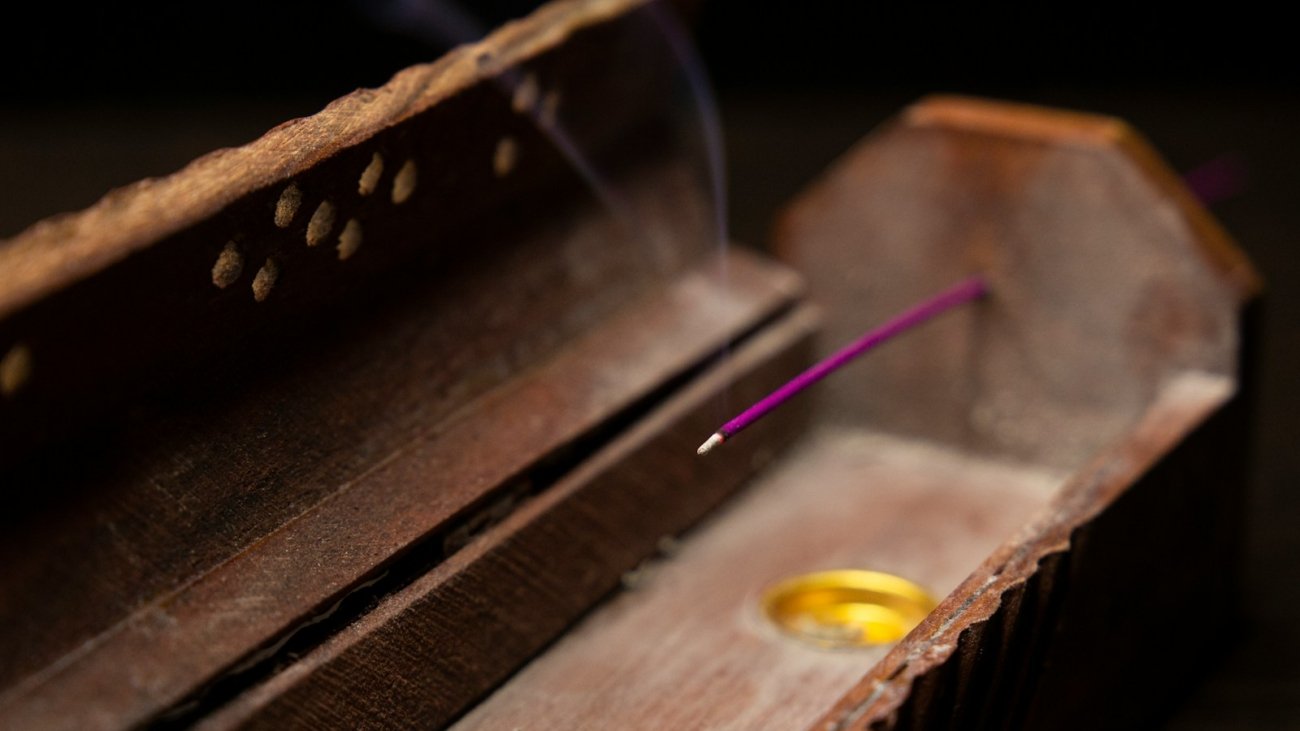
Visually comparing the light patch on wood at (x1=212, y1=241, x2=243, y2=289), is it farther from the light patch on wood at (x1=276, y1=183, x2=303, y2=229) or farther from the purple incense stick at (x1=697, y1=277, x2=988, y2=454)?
the purple incense stick at (x1=697, y1=277, x2=988, y2=454)

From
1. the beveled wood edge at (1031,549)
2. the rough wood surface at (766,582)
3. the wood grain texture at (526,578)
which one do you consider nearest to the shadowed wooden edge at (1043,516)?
the beveled wood edge at (1031,549)

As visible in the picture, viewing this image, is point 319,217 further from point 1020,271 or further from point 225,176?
point 1020,271

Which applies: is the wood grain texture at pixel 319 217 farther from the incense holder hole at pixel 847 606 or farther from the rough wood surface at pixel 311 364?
the incense holder hole at pixel 847 606

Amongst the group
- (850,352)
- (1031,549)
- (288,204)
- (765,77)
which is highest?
(765,77)

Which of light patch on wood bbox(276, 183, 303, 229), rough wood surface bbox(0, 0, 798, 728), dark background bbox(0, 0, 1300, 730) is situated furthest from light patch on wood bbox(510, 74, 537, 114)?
dark background bbox(0, 0, 1300, 730)

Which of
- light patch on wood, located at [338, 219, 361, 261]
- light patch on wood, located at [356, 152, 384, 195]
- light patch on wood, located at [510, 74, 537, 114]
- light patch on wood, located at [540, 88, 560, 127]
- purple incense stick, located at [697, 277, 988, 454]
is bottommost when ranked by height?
purple incense stick, located at [697, 277, 988, 454]

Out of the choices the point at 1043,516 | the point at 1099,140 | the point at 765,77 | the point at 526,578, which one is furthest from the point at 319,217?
the point at 765,77

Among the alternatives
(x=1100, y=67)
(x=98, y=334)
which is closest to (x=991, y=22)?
(x=1100, y=67)
